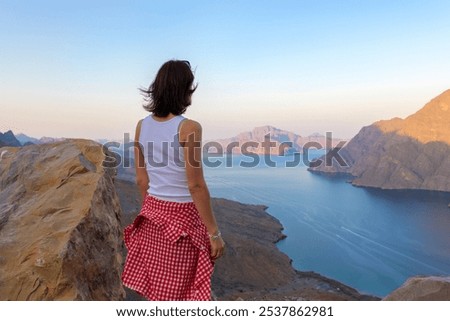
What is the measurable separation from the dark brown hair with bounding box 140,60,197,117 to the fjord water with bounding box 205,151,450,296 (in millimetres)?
42727

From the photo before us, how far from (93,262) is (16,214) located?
1348 millimetres

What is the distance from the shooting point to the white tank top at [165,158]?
255 cm

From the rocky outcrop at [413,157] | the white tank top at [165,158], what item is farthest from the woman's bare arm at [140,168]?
the rocky outcrop at [413,157]

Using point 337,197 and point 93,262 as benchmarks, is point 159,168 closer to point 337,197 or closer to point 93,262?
point 93,262

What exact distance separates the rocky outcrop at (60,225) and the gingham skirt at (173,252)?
2.04m

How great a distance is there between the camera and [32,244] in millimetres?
4746

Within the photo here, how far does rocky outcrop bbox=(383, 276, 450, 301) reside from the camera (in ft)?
18.4

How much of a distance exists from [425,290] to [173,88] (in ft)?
16.8

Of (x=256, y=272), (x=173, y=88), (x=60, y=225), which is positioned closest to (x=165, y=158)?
(x=173, y=88)

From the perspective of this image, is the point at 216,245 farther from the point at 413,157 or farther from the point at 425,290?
the point at 413,157

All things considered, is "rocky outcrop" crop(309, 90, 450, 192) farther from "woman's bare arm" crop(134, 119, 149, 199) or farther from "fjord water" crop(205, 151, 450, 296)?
"woman's bare arm" crop(134, 119, 149, 199)

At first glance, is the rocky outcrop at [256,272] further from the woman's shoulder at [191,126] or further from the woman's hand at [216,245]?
the woman's shoulder at [191,126]

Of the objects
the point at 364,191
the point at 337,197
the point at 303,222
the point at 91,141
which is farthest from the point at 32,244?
the point at 364,191
